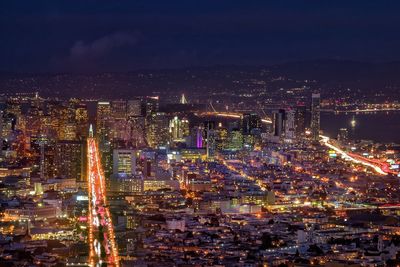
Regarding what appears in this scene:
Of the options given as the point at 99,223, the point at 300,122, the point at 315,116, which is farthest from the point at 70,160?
the point at 315,116

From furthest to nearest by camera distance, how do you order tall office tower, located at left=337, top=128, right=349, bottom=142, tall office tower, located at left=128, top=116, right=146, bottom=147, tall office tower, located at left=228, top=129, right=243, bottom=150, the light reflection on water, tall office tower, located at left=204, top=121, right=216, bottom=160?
the light reflection on water
tall office tower, located at left=337, top=128, right=349, bottom=142
tall office tower, located at left=228, top=129, right=243, bottom=150
tall office tower, located at left=204, top=121, right=216, bottom=160
tall office tower, located at left=128, top=116, right=146, bottom=147

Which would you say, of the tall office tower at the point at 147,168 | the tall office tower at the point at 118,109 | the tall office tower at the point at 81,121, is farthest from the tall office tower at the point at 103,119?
the tall office tower at the point at 147,168

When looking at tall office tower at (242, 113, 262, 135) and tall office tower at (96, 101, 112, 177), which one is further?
tall office tower at (242, 113, 262, 135)

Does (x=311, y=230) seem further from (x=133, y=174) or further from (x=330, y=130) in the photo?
(x=330, y=130)

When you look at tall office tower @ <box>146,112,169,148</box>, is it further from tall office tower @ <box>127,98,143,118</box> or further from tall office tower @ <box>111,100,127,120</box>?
tall office tower @ <box>111,100,127,120</box>

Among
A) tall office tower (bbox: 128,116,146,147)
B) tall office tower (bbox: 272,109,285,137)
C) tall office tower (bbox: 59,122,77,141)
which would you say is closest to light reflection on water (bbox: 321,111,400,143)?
tall office tower (bbox: 272,109,285,137)

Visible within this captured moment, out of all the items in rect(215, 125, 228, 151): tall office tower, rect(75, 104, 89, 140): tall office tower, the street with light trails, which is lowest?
the street with light trails

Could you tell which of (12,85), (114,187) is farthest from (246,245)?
(12,85)

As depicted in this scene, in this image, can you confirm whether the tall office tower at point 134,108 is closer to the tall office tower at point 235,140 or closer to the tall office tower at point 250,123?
the tall office tower at point 235,140
